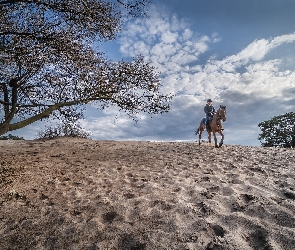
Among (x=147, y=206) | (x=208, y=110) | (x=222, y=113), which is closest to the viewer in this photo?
Answer: (x=147, y=206)

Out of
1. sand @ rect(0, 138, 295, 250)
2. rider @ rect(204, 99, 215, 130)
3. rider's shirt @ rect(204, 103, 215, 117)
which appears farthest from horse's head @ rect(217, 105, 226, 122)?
sand @ rect(0, 138, 295, 250)

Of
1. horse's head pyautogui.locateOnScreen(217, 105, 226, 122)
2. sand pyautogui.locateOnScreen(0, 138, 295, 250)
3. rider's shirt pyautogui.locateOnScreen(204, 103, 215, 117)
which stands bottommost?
sand pyautogui.locateOnScreen(0, 138, 295, 250)

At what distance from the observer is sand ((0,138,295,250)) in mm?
3807

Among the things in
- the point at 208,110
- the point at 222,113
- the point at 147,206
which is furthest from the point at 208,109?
the point at 147,206

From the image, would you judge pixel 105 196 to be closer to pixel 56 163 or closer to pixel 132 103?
Result: pixel 56 163

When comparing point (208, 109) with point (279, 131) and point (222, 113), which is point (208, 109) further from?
point (279, 131)

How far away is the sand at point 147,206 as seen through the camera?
3807 millimetres

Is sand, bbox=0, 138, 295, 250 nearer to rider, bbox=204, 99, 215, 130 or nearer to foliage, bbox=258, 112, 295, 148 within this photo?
rider, bbox=204, 99, 215, 130

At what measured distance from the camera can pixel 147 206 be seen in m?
5.00

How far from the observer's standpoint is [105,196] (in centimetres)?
582

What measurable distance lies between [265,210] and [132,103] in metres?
8.15

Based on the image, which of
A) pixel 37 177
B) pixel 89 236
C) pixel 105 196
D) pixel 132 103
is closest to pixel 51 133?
pixel 132 103

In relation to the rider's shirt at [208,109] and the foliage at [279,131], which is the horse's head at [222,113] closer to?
the rider's shirt at [208,109]

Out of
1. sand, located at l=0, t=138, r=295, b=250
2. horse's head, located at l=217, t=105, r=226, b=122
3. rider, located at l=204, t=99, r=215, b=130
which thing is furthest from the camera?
rider, located at l=204, t=99, r=215, b=130
